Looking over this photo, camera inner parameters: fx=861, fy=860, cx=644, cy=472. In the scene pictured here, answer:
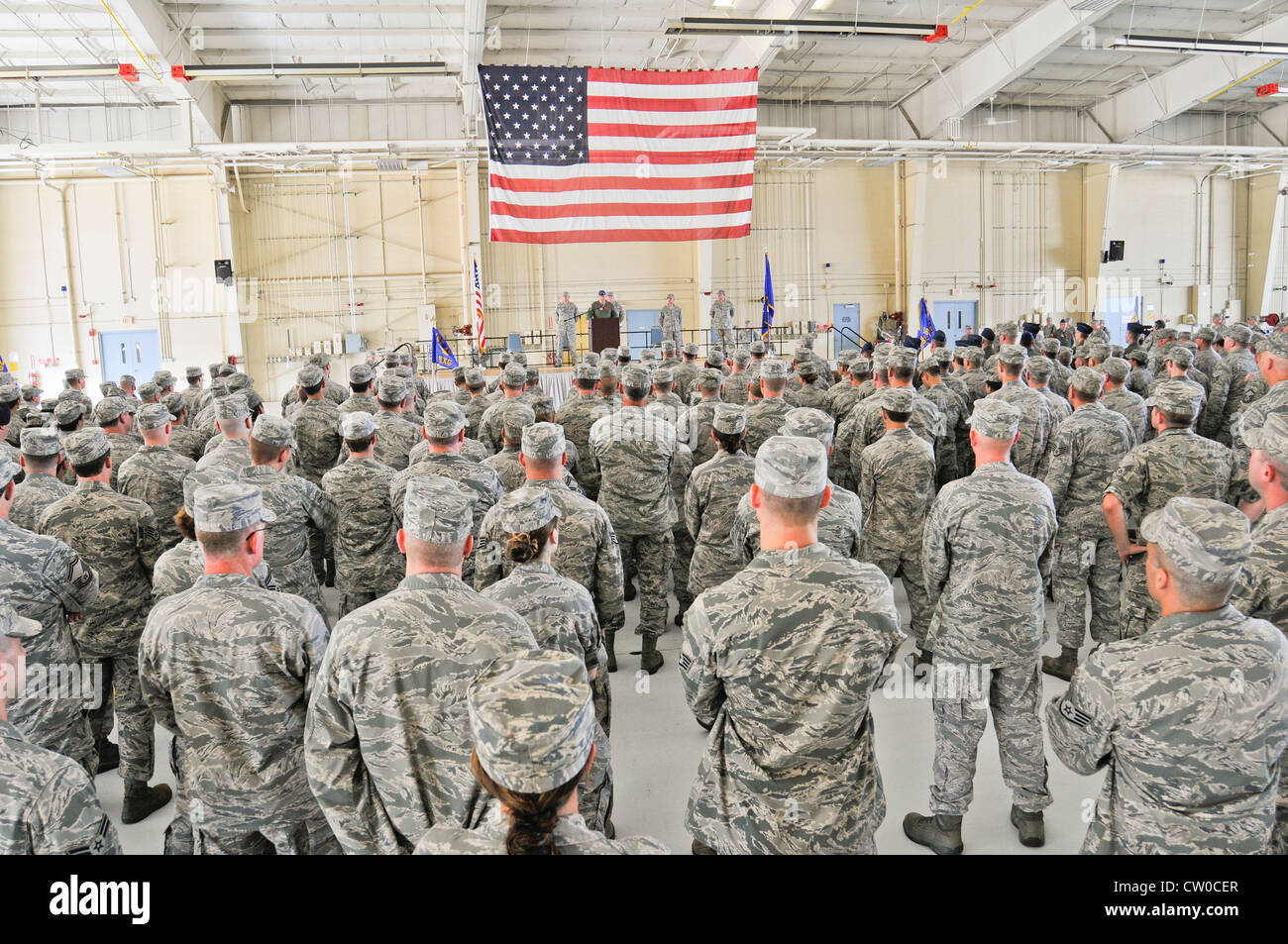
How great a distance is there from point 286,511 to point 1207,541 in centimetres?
377

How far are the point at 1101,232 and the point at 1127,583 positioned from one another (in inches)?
806

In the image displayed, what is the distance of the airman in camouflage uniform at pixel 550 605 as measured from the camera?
9.71ft

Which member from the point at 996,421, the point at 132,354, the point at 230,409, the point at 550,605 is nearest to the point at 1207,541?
the point at 996,421

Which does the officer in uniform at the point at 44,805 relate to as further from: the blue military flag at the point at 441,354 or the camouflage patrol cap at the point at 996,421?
the blue military flag at the point at 441,354

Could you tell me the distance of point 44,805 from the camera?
1805 millimetres

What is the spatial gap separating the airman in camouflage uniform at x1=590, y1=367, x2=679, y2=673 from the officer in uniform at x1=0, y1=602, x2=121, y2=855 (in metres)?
3.66

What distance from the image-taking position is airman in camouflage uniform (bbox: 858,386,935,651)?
500 cm

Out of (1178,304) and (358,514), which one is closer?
(358,514)

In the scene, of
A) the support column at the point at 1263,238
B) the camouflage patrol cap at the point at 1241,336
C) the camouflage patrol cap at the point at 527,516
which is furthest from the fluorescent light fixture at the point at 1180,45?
the camouflage patrol cap at the point at 527,516

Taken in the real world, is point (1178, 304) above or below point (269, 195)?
below

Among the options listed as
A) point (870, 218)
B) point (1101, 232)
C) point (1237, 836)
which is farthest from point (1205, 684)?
point (1101, 232)

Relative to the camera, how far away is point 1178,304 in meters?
23.1
